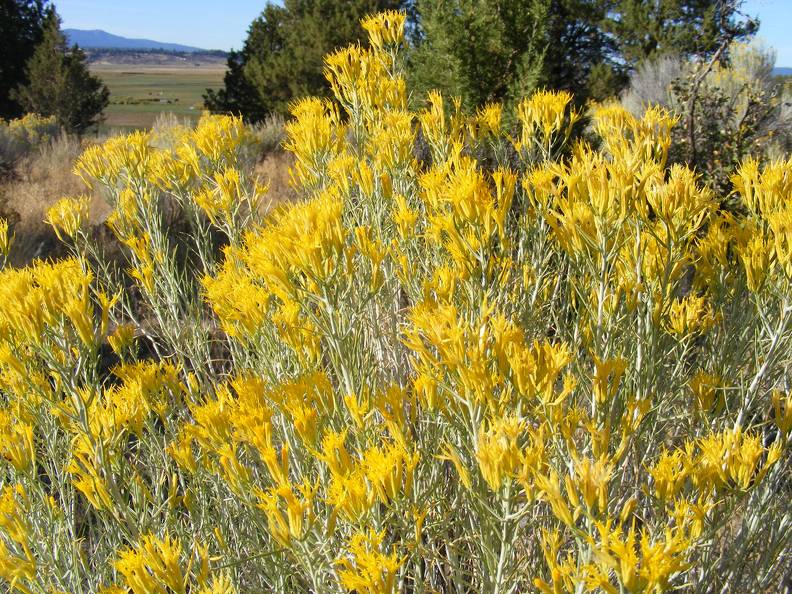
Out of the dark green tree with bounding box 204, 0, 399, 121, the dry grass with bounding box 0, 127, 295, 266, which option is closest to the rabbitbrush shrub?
the dry grass with bounding box 0, 127, 295, 266

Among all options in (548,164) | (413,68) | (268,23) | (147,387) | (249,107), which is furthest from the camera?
(268,23)

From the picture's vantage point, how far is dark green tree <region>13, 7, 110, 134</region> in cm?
2212

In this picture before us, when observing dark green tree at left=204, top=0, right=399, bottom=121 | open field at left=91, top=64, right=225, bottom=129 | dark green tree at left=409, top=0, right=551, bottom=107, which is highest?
open field at left=91, top=64, right=225, bottom=129

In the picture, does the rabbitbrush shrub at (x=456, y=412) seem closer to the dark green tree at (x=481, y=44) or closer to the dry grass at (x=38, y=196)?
the dry grass at (x=38, y=196)

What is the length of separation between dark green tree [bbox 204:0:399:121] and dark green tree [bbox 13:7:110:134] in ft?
17.5

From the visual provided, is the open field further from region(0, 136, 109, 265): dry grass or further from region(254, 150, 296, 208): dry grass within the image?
region(254, 150, 296, 208): dry grass

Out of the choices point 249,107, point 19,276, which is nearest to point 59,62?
point 249,107

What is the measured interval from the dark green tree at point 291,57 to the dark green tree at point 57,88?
5.35 metres

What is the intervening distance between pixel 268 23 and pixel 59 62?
8.40m

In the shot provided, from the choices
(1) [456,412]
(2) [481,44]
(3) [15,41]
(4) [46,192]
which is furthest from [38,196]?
(3) [15,41]

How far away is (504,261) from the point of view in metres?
1.72

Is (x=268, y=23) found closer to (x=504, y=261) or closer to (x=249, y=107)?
(x=249, y=107)

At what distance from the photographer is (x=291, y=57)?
20.1 meters

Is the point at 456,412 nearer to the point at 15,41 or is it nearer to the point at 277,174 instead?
the point at 277,174
